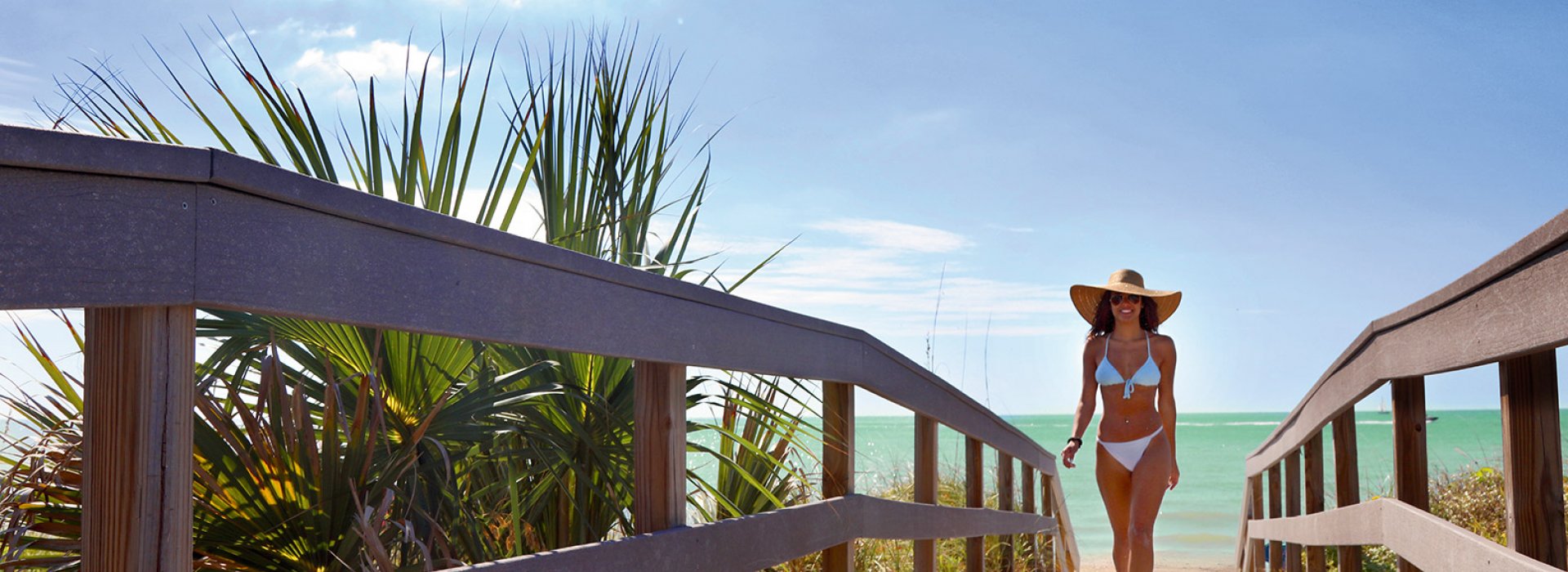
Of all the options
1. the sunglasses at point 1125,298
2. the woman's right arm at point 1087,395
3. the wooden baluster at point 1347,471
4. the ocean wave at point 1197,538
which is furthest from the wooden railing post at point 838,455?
the ocean wave at point 1197,538

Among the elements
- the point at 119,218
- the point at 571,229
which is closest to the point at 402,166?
the point at 571,229

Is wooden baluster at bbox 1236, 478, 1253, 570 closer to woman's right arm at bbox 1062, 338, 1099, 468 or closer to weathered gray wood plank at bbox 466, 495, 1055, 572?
woman's right arm at bbox 1062, 338, 1099, 468

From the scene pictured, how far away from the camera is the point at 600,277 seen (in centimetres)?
180

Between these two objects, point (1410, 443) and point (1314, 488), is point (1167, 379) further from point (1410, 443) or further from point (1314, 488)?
point (1410, 443)

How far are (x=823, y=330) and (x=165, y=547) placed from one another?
1.79 metres

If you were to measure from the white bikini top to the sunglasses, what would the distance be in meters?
0.16

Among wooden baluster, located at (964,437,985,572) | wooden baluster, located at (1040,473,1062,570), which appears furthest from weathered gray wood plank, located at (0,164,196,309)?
wooden baluster, located at (1040,473,1062,570)

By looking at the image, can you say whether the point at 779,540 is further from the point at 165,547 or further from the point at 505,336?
the point at 165,547

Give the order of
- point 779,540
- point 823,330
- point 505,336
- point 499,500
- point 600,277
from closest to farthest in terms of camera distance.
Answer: point 505,336
point 600,277
point 779,540
point 823,330
point 499,500

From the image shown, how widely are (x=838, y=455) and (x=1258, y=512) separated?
524cm

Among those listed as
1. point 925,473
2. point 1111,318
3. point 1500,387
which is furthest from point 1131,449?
point 1500,387

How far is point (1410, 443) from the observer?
271 cm

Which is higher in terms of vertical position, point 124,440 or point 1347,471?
point 124,440

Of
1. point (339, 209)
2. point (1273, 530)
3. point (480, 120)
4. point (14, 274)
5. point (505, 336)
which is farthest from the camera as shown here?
point (1273, 530)
